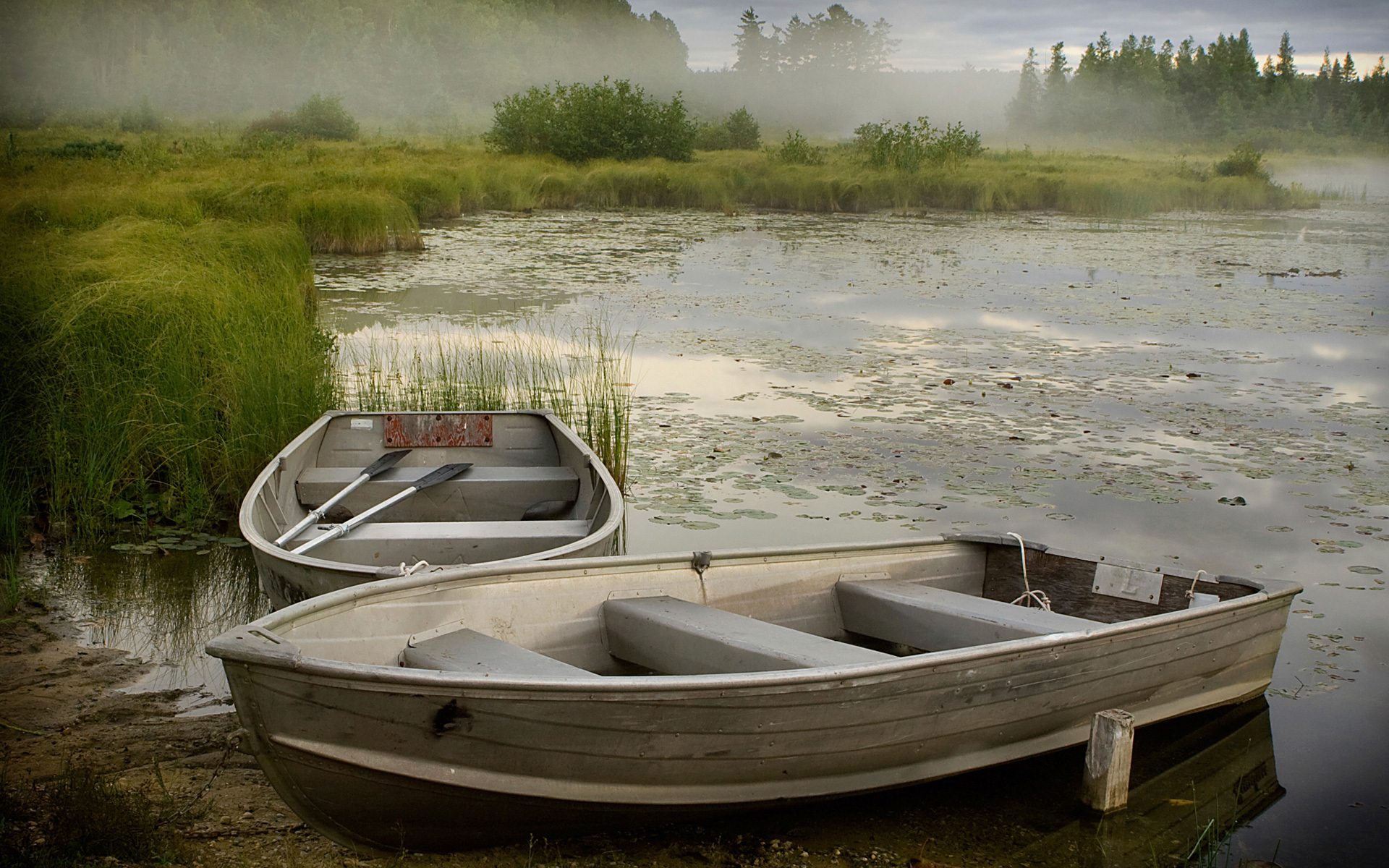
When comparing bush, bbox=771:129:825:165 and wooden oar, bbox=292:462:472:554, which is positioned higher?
bush, bbox=771:129:825:165

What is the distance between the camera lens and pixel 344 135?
40.7 m

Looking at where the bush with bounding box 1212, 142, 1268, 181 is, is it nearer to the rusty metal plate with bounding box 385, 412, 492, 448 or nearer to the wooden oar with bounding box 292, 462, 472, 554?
the rusty metal plate with bounding box 385, 412, 492, 448

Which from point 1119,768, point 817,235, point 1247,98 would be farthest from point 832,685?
point 1247,98

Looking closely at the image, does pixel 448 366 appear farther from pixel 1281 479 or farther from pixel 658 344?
pixel 1281 479

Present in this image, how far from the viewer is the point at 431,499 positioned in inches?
179

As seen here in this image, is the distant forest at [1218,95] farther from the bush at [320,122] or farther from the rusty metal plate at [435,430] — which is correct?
the rusty metal plate at [435,430]

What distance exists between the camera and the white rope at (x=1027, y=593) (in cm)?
375

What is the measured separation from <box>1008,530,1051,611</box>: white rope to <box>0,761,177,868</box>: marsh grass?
2.68 m

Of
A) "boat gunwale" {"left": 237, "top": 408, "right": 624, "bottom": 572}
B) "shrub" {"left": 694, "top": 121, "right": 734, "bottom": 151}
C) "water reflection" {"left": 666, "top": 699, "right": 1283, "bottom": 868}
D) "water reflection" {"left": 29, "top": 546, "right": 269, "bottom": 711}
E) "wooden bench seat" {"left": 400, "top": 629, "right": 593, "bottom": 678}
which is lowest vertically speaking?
"water reflection" {"left": 666, "top": 699, "right": 1283, "bottom": 868}

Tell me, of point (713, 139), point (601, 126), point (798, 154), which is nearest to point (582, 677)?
point (798, 154)

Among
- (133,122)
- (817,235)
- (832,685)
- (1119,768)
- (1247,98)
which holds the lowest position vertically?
(1119,768)

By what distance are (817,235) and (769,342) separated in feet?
30.2

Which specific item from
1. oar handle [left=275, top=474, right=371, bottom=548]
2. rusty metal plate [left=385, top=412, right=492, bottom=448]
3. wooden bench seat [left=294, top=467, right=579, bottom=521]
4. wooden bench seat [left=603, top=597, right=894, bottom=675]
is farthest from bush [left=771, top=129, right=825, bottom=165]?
wooden bench seat [left=603, top=597, right=894, bottom=675]

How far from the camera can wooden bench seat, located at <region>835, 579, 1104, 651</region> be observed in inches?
126
